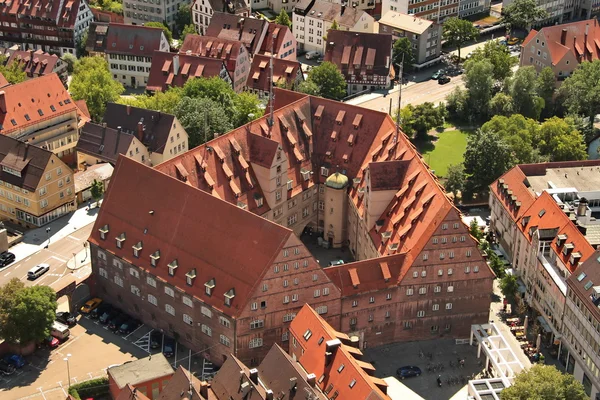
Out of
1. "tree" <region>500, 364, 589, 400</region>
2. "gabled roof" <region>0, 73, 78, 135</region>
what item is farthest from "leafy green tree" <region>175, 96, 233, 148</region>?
"tree" <region>500, 364, 589, 400</region>

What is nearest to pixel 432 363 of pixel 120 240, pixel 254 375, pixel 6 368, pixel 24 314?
pixel 254 375

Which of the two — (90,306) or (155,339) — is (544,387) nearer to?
(155,339)

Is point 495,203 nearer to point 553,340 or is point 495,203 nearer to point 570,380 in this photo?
Answer: point 553,340

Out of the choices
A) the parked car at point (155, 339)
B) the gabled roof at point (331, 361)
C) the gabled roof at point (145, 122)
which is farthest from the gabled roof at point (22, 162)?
the gabled roof at point (331, 361)

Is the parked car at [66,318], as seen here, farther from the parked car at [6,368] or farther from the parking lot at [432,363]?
the parking lot at [432,363]

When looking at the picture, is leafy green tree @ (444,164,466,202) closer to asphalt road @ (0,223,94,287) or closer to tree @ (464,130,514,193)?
tree @ (464,130,514,193)

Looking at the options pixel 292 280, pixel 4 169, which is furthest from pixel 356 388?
pixel 4 169
